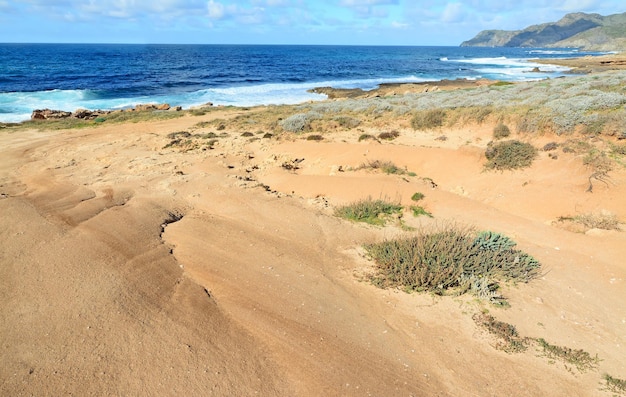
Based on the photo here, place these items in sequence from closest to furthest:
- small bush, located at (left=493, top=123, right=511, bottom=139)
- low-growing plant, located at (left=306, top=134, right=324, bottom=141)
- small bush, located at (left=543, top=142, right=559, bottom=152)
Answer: small bush, located at (left=543, top=142, right=559, bottom=152)
small bush, located at (left=493, top=123, right=511, bottom=139)
low-growing plant, located at (left=306, top=134, right=324, bottom=141)

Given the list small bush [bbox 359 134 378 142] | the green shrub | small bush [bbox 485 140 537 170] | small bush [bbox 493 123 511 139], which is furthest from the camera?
small bush [bbox 359 134 378 142]

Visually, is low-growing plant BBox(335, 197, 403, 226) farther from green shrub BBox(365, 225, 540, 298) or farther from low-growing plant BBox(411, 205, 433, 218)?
green shrub BBox(365, 225, 540, 298)

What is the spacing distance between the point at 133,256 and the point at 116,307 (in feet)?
4.98

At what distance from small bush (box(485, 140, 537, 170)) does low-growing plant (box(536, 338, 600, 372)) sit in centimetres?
754

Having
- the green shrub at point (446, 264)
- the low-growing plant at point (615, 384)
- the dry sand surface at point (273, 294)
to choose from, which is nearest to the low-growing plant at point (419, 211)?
the dry sand surface at point (273, 294)

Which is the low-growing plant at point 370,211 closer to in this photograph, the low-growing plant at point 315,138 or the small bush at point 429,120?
the low-growing plant at point 315,138

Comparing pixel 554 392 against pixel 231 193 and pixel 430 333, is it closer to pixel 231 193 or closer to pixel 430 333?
pixel 430 333

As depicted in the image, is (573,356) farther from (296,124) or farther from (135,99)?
(135,99)

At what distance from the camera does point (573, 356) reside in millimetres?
4832

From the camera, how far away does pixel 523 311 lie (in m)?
5.74

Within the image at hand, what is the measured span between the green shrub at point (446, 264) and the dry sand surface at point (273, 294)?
0.28m

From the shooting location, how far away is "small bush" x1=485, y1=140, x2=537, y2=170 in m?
11.5

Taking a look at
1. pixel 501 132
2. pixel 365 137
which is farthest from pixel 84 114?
pixel 501 132

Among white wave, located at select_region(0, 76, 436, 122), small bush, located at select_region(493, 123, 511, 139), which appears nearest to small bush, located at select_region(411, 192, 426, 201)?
small bush, located at select_region(493, 123, 511, 139)
